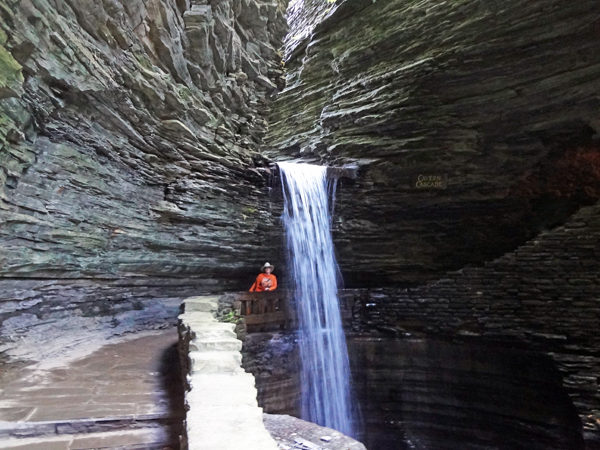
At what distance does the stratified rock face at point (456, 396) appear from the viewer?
771cm

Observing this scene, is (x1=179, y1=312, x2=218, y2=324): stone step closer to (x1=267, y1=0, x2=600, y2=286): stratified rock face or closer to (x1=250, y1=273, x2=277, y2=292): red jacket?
(x1=250, y1=273, x2=277, y2=292): red jacket

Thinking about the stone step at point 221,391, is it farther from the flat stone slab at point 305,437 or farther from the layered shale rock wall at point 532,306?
the layered shale rock wall at point 532,306

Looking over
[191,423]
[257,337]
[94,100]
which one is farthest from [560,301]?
[94,100]

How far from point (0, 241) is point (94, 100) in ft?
8.00

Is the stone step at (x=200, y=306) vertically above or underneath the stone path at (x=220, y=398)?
above

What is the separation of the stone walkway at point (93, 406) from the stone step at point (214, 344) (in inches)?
19.8

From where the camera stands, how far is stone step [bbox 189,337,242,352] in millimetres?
3527

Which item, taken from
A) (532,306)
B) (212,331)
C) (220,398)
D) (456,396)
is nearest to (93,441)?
(220,398)

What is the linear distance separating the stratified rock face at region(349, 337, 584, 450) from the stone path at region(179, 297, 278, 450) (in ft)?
19.9

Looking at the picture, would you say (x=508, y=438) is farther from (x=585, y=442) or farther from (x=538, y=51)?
(x=538, y=51)

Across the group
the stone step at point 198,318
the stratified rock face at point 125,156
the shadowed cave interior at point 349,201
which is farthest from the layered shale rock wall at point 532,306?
the stone step at point 198,318

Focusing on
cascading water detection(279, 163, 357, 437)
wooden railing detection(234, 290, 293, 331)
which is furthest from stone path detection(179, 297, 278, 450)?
cascading water detection(279, 163, 357, 437)

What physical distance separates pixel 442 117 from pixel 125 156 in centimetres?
732

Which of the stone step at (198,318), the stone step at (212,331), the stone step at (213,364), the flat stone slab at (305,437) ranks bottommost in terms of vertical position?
the flat stone slab at (305,437)
